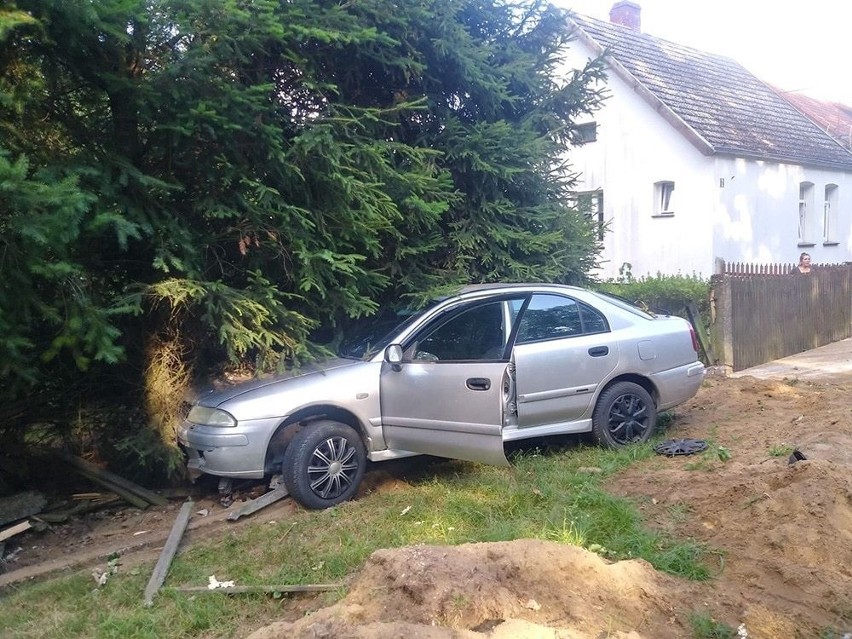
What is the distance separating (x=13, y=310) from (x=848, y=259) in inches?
861

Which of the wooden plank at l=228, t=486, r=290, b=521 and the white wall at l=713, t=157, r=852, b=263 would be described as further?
the white wall at l=713, t=157, r=852, b=263

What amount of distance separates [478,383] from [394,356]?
2.33 ft

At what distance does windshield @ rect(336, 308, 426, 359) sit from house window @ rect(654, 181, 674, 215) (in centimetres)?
1199

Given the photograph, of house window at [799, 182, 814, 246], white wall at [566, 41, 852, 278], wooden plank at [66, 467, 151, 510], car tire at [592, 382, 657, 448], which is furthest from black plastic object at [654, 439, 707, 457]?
house window at [799, 182, 814, 246]

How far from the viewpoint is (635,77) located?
17453mm

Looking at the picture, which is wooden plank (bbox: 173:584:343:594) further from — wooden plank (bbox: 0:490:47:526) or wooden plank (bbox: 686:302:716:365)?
wooden plank (bbox: 686:302:716:365)

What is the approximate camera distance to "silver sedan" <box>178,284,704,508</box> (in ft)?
19.5

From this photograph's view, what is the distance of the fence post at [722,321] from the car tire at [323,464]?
24.3 ft

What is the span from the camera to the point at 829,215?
2067 cm

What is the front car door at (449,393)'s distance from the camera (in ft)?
19.7

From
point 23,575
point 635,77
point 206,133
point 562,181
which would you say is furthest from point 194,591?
point 635,77

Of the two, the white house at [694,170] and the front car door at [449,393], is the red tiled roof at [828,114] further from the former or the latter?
the front car door at [449,393]

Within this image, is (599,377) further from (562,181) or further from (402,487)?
(562,181)

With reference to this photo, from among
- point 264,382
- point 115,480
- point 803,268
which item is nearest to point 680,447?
point 264,382
